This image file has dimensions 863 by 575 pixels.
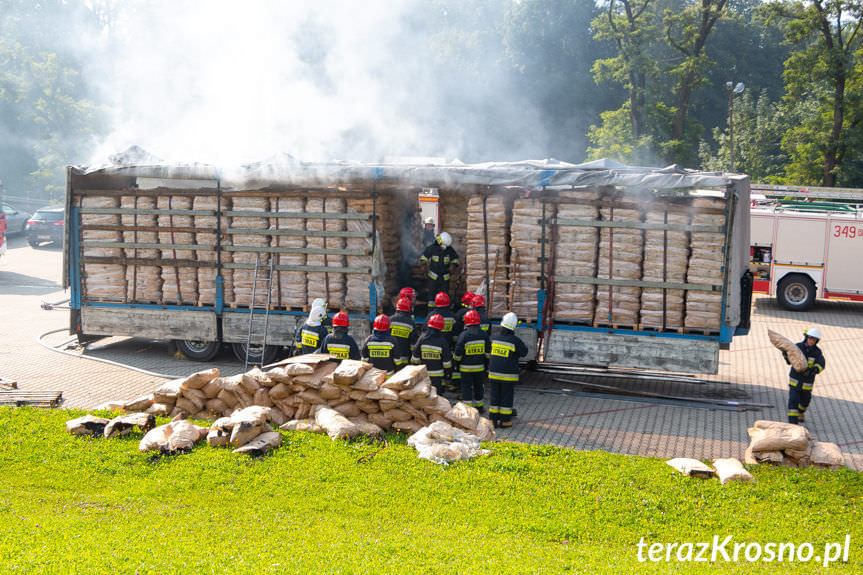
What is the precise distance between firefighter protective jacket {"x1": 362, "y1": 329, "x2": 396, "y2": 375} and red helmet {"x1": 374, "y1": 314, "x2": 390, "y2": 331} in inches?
3.4

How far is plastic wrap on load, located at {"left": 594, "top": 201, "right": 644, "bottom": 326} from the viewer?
1240 centimetres

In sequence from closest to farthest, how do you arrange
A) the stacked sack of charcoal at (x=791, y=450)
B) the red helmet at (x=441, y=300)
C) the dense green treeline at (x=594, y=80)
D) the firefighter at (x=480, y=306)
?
the stacked sack of charcoal at (x=791, y=450) < the red helmet at (x=441, y=300) < the firefighter at (x=480, y=306) < the dense green treeline at (x=594, y=80)

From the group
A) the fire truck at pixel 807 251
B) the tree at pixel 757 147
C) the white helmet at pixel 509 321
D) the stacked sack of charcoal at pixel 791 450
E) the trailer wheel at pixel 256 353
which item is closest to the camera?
the stacked sack of charcoal at pixel 791 450

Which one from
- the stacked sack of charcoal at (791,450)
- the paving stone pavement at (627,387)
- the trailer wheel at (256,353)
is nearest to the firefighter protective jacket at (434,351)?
the paving stone pavement at (627,387)

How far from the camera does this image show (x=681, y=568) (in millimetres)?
6551

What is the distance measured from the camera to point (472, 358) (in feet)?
37.1

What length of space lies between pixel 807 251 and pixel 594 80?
25.6 metres

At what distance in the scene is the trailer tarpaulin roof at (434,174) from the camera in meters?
11.9

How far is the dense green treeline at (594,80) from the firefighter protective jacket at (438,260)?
1400 cm

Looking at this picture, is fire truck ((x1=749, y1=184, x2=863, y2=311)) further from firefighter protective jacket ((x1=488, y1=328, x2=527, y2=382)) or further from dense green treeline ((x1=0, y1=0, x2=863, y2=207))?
firefighter protective jacket ((x1=488, y1=328, x2=527, y2=382))

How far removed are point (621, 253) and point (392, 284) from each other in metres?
4.17

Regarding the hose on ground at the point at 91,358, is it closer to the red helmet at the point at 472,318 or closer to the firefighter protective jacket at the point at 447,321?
the firefighter protective jacket at the point at 447,321

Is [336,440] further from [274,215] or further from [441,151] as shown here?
[441,151]

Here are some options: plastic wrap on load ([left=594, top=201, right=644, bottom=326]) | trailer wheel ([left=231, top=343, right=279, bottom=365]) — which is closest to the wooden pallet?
trailer wheel ([left=231, top=343, right=279, bottom=365])
